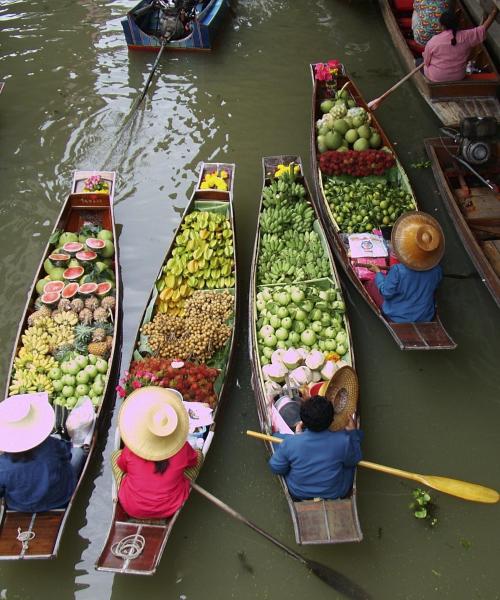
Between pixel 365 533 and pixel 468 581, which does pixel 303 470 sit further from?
pixel 468 581

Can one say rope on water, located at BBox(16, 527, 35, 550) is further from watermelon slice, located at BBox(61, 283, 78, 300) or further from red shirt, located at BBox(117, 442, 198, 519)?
watermelon slice, located at BBox(61, 283, 78, 300)

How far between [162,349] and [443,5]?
754cm

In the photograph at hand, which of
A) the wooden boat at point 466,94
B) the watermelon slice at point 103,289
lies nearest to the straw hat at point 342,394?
the watermelon slice at point 103,289

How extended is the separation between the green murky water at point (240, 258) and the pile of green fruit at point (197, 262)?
1.34 ft

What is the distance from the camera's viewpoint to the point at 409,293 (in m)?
5.18

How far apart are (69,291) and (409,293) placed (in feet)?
12.1

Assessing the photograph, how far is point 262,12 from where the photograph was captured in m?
11.2

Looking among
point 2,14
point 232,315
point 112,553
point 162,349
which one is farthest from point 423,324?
point 2,14

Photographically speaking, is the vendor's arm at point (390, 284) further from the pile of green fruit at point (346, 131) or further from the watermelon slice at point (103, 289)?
the watermelon slice at point (103, 289)

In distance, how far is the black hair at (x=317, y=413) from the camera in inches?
145

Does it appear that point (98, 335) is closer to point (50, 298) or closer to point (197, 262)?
point (50, 298)

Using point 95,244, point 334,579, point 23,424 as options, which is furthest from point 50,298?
point 334,579

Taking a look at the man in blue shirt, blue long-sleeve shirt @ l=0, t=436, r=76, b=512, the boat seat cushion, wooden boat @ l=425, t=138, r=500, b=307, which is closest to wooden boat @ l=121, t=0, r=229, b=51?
the boat seat cushion

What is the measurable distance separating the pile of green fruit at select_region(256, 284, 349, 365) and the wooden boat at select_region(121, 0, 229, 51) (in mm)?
6665
